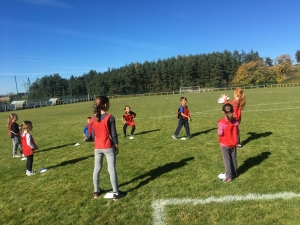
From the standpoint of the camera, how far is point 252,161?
6.71 metres

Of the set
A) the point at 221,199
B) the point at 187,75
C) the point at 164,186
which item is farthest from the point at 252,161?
the point at 187,75

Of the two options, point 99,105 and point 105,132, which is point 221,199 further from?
point 99,105

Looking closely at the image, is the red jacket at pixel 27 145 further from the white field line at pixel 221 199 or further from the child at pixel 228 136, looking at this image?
the child at pixel 228 136

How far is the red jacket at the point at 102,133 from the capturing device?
15.9 feet

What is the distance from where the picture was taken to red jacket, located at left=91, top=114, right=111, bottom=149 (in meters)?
4.84

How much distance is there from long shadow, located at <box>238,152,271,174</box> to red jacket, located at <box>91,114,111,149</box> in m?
3.36

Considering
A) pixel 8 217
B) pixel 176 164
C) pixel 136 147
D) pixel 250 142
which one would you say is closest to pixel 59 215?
pixel 8 217

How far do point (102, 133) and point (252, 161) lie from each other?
14.0 feet

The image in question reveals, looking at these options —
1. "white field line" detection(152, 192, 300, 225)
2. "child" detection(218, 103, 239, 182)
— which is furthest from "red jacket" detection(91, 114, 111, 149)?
"child" detection(218, 103, 239, 182)

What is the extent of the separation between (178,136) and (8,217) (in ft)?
24.1

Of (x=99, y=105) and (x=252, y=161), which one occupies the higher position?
(x=99, y=105)

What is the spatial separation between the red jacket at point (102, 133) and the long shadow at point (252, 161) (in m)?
3.36

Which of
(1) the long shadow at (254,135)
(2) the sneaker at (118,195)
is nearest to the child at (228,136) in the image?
(2) the sneaker at (118,195)

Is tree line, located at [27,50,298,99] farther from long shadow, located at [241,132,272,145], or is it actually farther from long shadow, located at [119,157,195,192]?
long shadow, located at [119,157,195,192]
